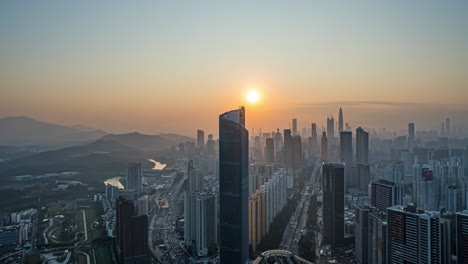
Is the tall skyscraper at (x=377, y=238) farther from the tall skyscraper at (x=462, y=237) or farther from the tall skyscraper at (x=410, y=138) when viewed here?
the tall skyscraper at (x=410, y=138)

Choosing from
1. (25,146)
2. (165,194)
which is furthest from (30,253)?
(25,146)

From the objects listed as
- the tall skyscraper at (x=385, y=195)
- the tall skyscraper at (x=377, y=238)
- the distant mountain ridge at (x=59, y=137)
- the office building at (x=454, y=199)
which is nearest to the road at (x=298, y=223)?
the tall skyscraper at (x=377, y=238)

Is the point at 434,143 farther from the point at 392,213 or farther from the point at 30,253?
the point at 30,253

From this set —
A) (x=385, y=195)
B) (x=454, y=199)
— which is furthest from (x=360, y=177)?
(x=385, y=195)

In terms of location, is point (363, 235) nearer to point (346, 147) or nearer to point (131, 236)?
point (131, 236)

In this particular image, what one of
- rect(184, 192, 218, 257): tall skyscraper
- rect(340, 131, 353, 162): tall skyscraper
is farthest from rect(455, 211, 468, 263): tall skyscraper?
rect(340, 131, 353, 162): tall skyscraper

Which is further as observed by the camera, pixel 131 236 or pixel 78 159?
pixel 78 159
